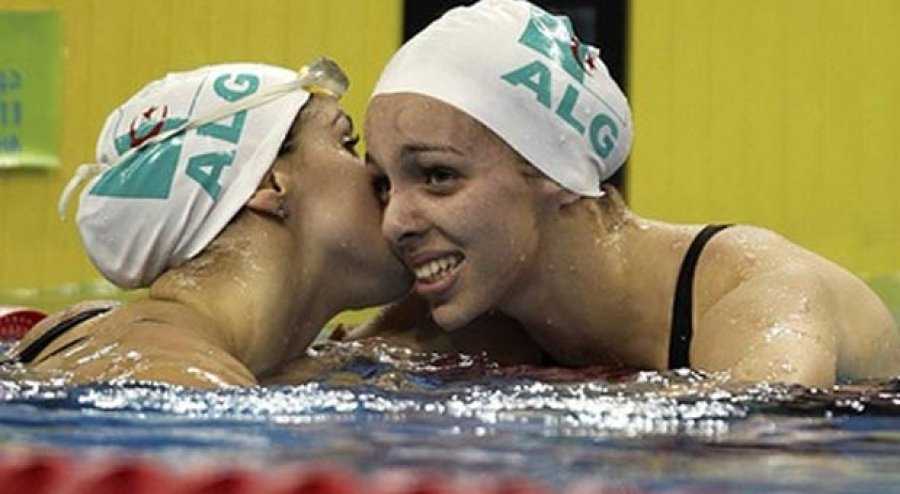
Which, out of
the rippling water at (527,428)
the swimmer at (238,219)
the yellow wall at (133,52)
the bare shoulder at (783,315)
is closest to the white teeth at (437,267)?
the swimmer at (238,219)

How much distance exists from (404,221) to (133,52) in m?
4.06

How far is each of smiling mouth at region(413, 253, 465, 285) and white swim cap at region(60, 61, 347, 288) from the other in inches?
14.7

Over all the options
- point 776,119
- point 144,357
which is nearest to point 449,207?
point 144,357

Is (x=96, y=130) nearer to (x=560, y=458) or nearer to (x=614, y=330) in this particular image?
(x=614, y=330)

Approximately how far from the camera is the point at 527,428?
8.76 ft

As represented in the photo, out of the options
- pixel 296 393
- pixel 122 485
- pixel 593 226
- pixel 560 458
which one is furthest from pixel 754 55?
pixel 122 485

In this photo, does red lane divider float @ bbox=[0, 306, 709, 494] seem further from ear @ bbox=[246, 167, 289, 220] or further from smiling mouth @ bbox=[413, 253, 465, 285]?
ear @ bbox=[246, 167, 289, 220]

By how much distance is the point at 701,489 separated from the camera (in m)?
2.16

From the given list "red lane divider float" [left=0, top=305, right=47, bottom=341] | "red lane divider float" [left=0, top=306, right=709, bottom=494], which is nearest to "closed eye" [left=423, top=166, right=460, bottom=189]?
"red lane divider float" [left=0, top=306, right=709, bottom=494]

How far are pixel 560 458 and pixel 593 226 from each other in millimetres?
1305

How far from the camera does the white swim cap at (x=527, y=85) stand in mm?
3541

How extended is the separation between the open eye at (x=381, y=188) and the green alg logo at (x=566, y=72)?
11.7 inches

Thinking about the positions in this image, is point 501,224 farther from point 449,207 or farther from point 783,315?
point 783,315

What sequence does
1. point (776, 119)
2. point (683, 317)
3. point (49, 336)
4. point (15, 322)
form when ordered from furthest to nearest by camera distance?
point (776, 119)
point (15, 322)
point (49, 336)
point (683, 317)
